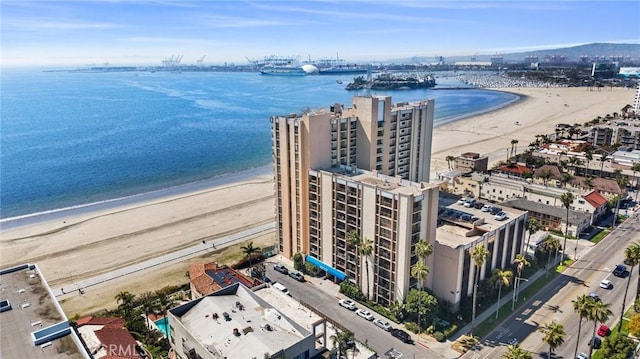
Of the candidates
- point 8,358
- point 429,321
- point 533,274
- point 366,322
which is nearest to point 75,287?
point 8,358

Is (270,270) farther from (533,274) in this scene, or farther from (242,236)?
(533,274)

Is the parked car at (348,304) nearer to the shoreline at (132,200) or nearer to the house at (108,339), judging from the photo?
the house at (108,339)

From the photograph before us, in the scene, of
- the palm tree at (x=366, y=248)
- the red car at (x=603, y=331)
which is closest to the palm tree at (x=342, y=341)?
the palm tree at (x=366, y=248)

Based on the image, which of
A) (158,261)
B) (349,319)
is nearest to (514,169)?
(349,319)

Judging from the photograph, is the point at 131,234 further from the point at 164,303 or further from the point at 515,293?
the point at 515,293

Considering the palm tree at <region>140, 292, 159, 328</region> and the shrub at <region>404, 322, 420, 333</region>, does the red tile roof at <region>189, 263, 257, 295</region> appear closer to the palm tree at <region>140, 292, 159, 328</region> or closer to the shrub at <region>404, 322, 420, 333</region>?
the palm tree at <region>140, 292, 159, 328</region>

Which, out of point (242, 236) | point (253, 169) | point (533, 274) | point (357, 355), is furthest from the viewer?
point (253, 169)

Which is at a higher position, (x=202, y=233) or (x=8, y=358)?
(x=8, y=358)
